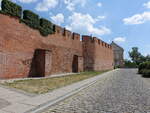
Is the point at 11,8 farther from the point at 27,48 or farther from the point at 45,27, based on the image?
the point at 45,27

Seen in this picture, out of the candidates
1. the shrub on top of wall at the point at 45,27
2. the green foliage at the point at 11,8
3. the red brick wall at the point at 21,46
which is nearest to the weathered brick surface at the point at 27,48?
the red brick wall at the point at 21,46

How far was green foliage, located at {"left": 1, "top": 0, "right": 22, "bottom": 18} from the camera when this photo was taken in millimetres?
15453

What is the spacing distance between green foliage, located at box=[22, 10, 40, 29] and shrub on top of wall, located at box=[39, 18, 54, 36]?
820 millimetres

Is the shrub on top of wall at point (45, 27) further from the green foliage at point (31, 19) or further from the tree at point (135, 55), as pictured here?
the tree at point (135, 55)

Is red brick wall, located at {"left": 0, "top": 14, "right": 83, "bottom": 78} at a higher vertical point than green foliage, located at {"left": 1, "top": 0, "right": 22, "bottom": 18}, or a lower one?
lower

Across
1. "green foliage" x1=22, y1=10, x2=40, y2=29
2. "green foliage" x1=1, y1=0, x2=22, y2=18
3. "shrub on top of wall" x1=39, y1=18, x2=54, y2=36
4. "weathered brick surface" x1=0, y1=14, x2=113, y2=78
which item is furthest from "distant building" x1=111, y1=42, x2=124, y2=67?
"green foliage" x1=1, y1=0, x2=22, y2=18

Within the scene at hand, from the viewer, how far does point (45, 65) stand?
19.8m

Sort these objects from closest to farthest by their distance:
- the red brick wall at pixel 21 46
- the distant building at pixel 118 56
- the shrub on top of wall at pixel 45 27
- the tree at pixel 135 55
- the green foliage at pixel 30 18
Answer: the red brick wall at pixel 21 46, the green foliage at pixel 30 18, the shrub on top of wall at pixel 45 27, the distant building at pixel 118 56, the tree at pixel 135 55

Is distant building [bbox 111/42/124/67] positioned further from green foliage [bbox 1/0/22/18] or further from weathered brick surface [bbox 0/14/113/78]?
green foliage [bbox 1/0/22/18]

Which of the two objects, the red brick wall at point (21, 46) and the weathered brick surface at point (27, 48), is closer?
the red brick wall at point (21, 46)

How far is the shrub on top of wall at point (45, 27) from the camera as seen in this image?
21009 mm

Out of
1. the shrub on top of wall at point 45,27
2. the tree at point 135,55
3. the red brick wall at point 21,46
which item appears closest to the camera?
the red brick wall at point 21,46

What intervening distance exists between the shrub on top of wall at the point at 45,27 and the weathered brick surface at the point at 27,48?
536 mm

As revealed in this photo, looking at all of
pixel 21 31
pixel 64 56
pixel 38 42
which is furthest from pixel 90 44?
pixel 21 31
